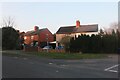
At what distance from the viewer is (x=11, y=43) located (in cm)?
7519

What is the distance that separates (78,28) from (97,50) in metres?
39.6

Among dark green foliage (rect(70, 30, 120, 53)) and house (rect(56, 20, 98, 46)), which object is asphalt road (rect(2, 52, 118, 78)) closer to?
dark green foliage (rect(70, 30, 120, 53))

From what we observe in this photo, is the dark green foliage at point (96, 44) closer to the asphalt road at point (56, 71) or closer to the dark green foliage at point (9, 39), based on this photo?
the dark green foliage at point (9, 39)

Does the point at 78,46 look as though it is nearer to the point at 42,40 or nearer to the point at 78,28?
the point at 78,28

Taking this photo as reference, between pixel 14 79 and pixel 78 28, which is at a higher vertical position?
pixel 78 28

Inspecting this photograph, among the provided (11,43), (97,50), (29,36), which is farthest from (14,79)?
(29,36)

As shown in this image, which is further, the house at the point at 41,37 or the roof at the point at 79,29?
the house at the point at 41,37

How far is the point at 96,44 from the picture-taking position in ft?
167

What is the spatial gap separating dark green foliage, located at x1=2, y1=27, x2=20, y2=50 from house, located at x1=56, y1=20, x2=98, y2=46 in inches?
564

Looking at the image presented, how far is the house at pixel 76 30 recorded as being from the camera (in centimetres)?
8506

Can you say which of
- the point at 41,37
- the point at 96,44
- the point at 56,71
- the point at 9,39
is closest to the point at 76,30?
the point at 41,37

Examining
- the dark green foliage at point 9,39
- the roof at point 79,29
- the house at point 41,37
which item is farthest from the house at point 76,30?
the dark green foliage at point 9,39

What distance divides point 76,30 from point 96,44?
3908 cm

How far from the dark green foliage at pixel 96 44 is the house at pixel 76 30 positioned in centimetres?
3144
